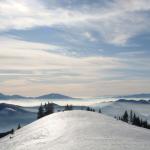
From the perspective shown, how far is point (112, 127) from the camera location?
23188 millimetres

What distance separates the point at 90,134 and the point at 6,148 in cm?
520

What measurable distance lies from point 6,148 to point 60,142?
428 cm

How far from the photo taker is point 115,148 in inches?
606

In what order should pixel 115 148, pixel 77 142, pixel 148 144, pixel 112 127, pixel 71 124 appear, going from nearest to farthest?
pixel 115 148
pixel 148 144
pixel 77 142
pixel 112 127
pixel 71 124

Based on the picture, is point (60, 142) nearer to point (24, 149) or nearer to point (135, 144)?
point (24, 149)

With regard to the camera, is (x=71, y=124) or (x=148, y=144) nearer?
(x=148, y=144)

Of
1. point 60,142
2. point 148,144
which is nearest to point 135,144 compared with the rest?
point 148,144

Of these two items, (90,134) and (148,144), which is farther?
(90,134)

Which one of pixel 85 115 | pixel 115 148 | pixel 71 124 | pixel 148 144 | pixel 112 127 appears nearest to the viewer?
pixel 115 148

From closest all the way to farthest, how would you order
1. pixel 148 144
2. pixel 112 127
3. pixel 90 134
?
1. pixel 148 144
2. pixel 90 134
3. pixel 112 127

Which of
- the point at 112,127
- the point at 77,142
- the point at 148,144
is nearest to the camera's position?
the point at 148,144

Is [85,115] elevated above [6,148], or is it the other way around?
[85,115]

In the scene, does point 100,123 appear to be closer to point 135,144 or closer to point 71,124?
point 71,124

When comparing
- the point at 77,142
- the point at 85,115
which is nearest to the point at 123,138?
the point at 77,142
